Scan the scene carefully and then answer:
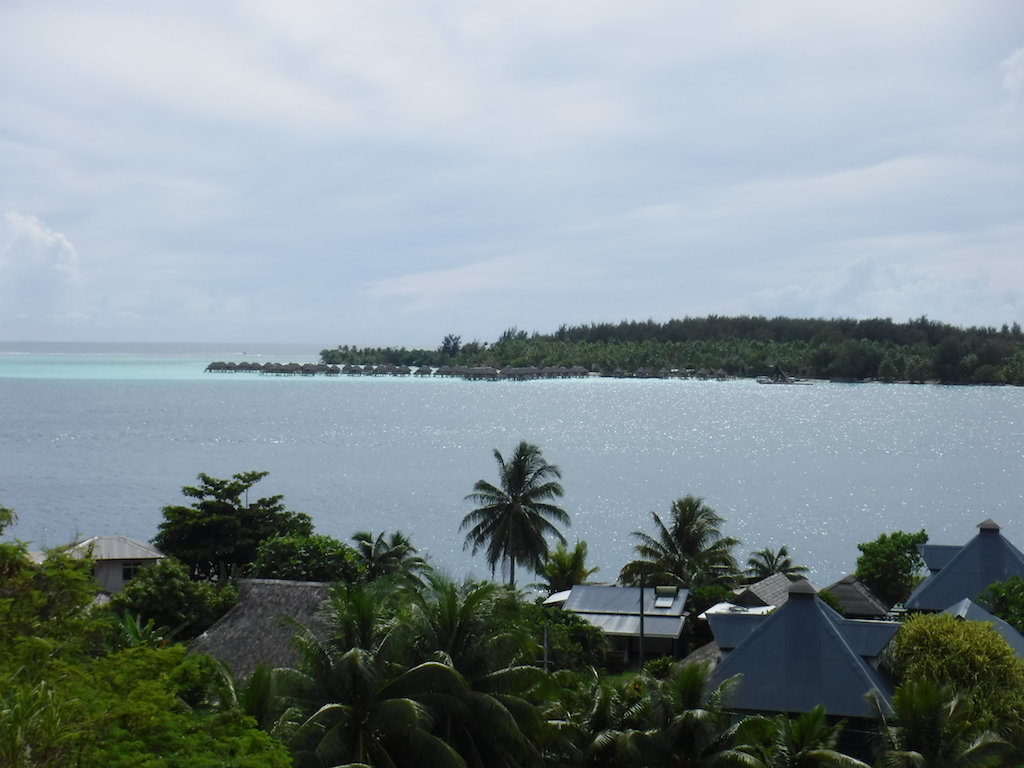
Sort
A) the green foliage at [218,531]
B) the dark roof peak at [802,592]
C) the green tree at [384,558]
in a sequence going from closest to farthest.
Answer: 1. the dark roof peak at [802,592]
2. the green tree at [384,558]
3. the green foliage at [218,531]

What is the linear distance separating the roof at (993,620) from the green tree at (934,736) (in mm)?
6905

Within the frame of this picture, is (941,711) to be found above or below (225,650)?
above

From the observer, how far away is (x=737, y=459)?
109688 mm

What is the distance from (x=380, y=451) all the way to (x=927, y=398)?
132 m

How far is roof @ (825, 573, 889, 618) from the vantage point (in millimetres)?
34594

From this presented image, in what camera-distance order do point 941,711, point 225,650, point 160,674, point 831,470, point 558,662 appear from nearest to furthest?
1. point 160,674
2. point 941,711
3. point 225,650
4. point 558,662
5. point 831,470

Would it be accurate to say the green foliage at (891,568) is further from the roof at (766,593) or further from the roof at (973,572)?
the roof at (973,572)

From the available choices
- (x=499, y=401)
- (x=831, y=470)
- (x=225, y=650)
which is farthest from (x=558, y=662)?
(x=499, y=401)

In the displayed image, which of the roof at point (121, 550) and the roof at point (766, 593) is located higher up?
the roof at point (766, 593)

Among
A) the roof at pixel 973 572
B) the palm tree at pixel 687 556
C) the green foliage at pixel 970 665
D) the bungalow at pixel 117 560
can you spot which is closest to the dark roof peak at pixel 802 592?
the green foliage at pixel 970 665

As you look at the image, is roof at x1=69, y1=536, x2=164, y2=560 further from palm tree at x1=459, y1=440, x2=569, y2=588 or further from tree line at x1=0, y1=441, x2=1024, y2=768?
tree line at x1=0, y1=441, x2=1024, y2=768

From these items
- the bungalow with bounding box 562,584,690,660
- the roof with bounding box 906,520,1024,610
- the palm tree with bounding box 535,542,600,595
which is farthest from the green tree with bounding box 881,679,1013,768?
the palm tree with bounding box 535,542,600,595

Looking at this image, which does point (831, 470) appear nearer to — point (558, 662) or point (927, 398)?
point (558, 662)

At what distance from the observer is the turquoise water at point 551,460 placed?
6906cm
